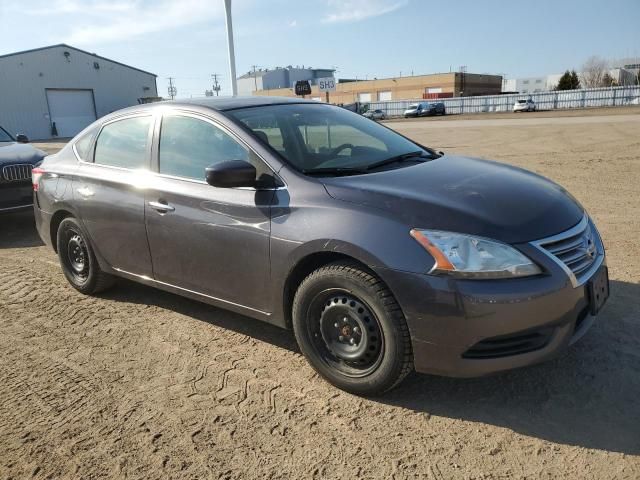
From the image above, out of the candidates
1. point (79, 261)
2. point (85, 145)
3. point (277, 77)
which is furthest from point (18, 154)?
point (277, 77)

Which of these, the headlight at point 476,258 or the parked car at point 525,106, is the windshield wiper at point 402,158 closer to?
the headlight at point 476,258

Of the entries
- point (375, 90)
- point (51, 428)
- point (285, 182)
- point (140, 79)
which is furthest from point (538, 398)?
point (375, 90)

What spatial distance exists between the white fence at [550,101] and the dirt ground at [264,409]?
52.2 m

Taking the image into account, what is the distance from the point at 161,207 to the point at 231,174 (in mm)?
885

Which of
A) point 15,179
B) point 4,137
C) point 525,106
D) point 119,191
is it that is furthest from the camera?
point 525,106

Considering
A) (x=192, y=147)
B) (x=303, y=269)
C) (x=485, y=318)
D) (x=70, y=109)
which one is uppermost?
(x=70, y=109)

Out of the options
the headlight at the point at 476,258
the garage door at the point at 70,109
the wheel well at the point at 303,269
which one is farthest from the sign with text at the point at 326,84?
the garage door at the point at 70,109

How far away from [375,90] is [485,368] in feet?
309

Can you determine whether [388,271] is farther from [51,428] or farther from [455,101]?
[455,101]

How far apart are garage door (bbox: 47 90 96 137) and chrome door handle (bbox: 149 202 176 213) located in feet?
135

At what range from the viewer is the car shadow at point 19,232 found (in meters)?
6.91

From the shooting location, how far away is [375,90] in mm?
92500

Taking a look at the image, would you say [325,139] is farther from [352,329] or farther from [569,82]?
[569,82]

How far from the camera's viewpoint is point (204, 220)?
11.3ft
